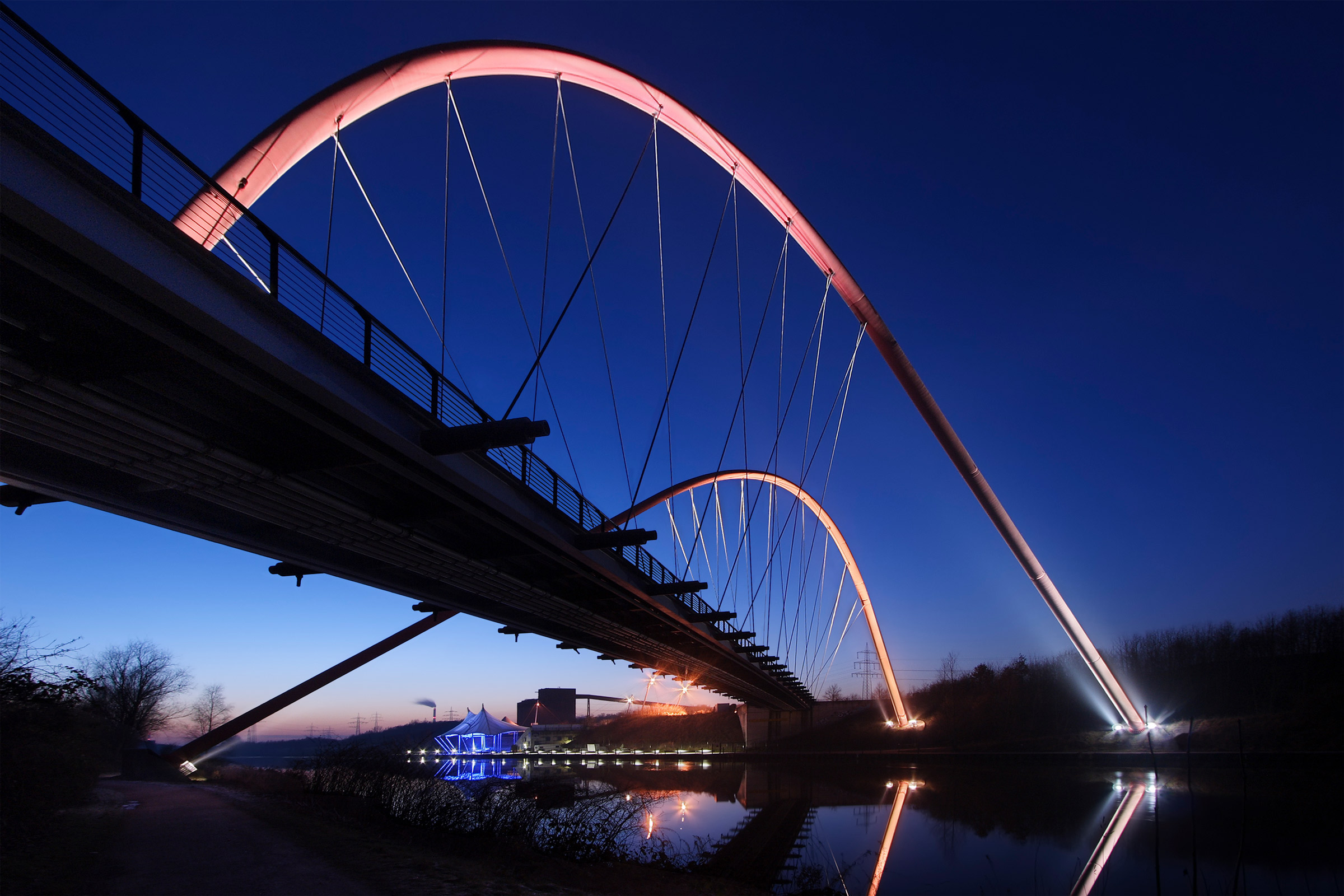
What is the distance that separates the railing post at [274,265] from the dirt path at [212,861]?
9.07m

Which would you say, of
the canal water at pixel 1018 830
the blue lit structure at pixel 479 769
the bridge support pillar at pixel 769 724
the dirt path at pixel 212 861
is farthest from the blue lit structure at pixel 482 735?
the dirt path at pixel 212 861

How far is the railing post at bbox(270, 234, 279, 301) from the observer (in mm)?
11211

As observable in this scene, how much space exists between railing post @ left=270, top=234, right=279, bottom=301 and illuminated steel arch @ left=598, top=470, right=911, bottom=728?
3786 cm

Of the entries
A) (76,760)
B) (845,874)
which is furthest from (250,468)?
(845,874)

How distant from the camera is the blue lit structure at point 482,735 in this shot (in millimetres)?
92000

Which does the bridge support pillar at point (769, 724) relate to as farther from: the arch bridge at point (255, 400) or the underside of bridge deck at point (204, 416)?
the underside of bridge deck at point (204, 416)

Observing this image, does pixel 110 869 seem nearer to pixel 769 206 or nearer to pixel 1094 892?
pixel 1094 892

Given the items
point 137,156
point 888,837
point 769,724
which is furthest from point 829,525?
point 137,156

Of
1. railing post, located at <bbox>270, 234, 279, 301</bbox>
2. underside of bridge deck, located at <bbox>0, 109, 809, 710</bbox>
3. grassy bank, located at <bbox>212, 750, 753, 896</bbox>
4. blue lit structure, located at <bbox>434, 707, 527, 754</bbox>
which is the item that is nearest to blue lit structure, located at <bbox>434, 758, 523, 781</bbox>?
blue lit structure, located at <bbox>434, 707, 527, 754</bbox>

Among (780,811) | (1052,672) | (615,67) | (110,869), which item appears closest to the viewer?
(110,869)

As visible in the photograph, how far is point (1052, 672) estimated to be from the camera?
87.6m

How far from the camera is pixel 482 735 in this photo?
9225 centimetres

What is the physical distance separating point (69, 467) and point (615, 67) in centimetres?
1830

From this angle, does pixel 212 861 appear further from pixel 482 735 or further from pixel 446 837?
pixel 482 735
